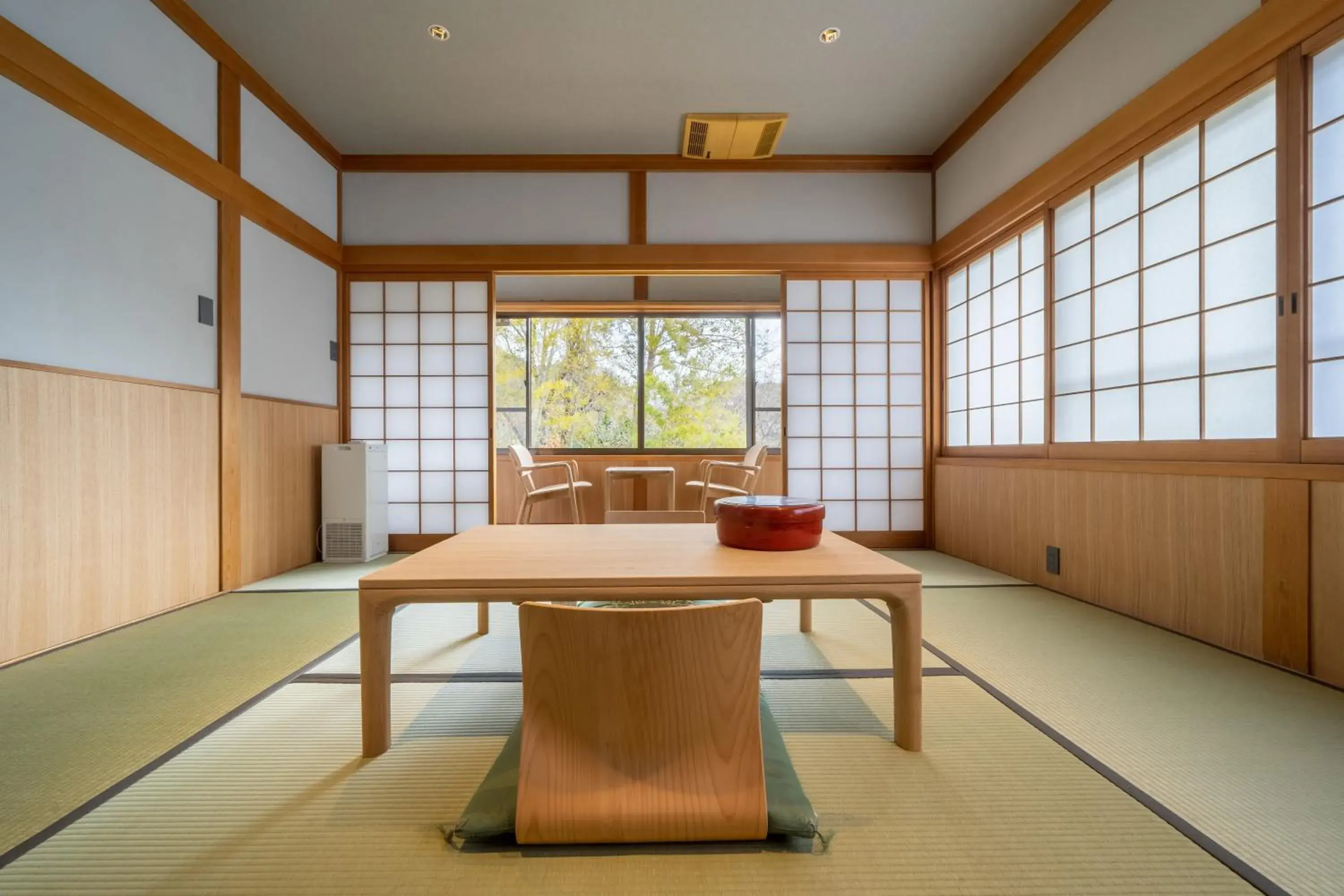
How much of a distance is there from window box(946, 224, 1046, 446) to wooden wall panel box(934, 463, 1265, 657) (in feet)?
1.15

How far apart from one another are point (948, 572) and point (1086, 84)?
100 inches

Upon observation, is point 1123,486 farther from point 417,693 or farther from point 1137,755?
point 417,693

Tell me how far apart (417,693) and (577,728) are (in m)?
0.94

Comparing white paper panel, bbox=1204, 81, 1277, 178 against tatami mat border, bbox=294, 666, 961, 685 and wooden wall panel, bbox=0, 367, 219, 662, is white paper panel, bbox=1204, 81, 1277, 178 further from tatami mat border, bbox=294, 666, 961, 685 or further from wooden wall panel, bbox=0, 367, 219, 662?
wooden wall panel, bbox=0, 367, 219, 662

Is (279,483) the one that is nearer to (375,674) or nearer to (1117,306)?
(375,674)

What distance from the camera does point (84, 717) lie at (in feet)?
4.91

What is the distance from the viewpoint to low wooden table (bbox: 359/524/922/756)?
1157 millimetres

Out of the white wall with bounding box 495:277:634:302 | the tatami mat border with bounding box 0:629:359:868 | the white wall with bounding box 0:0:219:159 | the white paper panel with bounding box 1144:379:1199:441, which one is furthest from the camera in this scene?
the white wall with bounding box 495:277:634:302

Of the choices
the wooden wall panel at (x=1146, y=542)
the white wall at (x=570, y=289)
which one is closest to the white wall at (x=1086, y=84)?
the wooden wall panel at (x=1146, y=542)

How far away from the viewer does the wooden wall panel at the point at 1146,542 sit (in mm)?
1921

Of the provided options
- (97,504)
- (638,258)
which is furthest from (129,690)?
(638,258)

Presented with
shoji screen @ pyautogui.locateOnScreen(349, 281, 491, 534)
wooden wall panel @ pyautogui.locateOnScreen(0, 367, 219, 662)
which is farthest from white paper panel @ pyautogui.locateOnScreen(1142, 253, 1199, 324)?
wooden wall panel @ pyautogui.locateOnScreen(0, 367, 219, 662)

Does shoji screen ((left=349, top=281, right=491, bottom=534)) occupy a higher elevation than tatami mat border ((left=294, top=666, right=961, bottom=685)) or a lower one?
higher

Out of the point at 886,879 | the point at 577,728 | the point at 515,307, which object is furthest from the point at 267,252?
the point at 886,879
